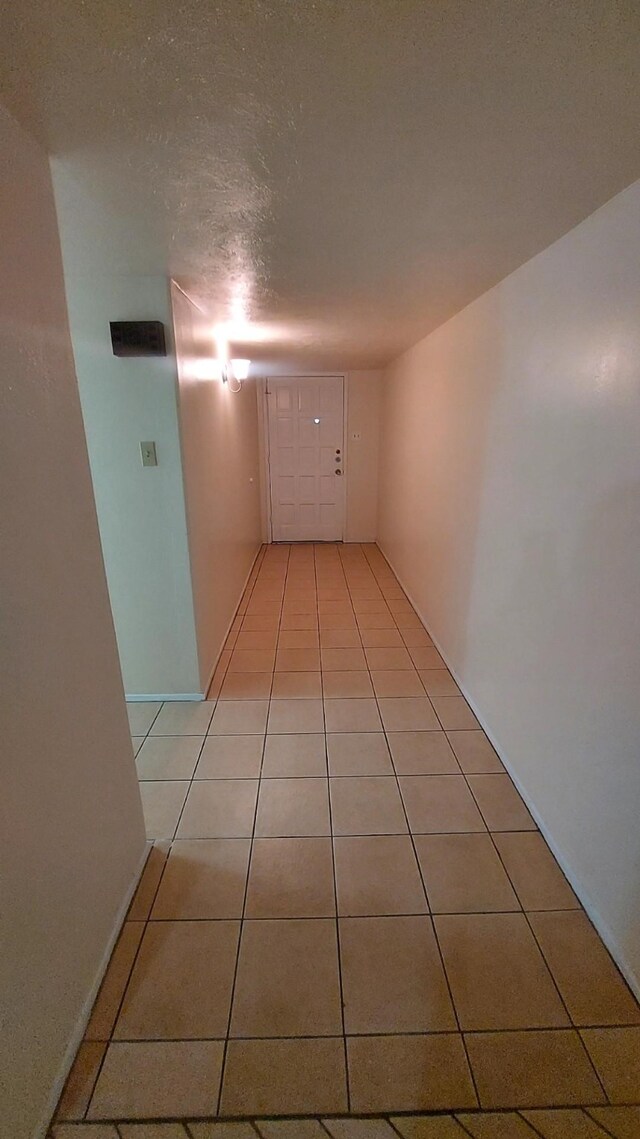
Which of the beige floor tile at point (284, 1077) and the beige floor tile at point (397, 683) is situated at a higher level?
the beige floor tile at point (397, 683)

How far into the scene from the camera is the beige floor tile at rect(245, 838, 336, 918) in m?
1.43

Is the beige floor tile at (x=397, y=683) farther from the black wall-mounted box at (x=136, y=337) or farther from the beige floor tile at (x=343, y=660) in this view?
the black wall-mounted box at (x=136, y=337)

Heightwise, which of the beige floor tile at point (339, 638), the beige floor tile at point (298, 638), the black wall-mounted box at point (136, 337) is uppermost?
the black wall-mounted box at point (136, 337)

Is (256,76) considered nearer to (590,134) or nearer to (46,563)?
(590,134)

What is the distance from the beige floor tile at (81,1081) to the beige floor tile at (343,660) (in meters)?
1.89

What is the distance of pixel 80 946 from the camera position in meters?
1.14

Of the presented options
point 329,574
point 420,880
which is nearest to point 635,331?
point 420,880

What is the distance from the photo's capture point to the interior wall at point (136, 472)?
6.44 feet

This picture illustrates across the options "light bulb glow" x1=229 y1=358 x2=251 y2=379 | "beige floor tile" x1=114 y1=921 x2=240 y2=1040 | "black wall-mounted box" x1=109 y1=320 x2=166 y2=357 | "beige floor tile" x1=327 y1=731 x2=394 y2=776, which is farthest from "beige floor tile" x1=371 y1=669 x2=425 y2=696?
"light bulb glow" x1=229 y1=358 x2=251 y2=379

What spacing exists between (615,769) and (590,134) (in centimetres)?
154

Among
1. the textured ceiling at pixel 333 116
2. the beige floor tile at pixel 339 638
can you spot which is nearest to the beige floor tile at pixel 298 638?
the beige floor tile at pixel 339 638

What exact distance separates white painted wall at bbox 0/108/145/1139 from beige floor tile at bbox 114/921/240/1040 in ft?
0.42

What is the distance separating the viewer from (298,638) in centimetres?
325

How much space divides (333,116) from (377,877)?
2025mm
